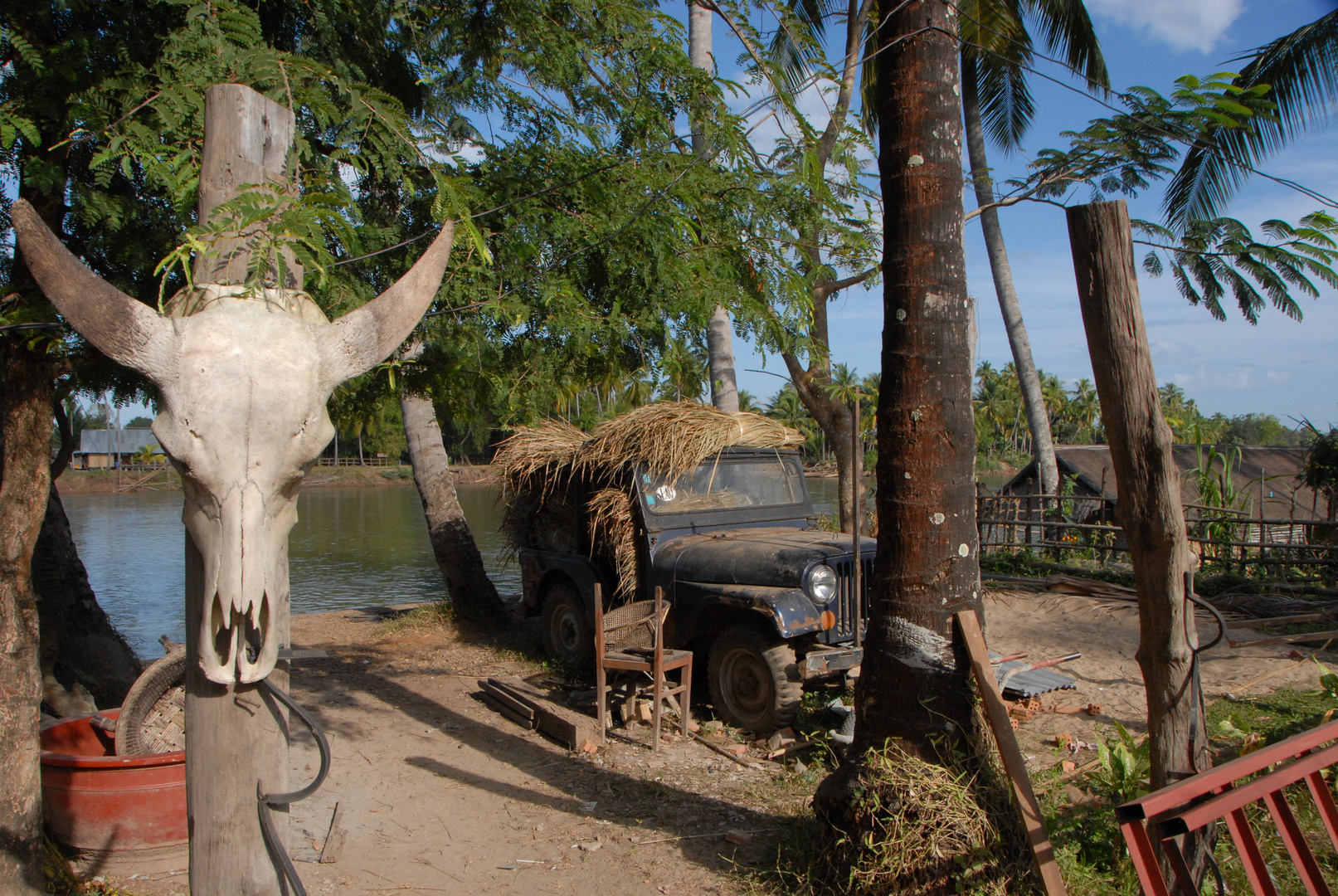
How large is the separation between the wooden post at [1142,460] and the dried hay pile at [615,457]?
4298 mm

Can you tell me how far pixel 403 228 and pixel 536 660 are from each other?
4.98 meters

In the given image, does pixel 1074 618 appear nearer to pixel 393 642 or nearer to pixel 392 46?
pixel 393 642

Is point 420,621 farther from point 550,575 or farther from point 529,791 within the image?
Answer: point 529,791

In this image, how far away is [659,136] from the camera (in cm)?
528

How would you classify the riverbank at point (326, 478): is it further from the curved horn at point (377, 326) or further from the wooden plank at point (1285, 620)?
the curved horn at point (377, 326)

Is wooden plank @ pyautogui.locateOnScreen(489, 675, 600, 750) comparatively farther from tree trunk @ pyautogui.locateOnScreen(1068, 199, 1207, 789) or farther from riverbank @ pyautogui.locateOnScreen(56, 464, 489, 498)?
riverbank @ pyautogui.locateOnScreen(56, 464, 489, 498)

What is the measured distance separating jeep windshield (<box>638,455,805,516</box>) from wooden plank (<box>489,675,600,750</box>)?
174 centimetres

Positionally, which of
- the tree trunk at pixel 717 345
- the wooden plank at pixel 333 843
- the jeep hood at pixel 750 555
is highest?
the tree trunk at pixel 717 345

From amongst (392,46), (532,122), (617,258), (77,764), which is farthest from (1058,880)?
(392,46)

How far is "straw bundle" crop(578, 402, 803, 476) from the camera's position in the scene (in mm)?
7008

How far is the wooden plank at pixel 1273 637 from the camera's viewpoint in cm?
673

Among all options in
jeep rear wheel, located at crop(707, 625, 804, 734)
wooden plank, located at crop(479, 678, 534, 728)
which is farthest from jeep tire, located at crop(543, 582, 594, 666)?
jeep rear wheel, located at crop(707, 625, 804, 734)

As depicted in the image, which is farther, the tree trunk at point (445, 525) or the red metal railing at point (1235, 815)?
the tree trunk at point (445, 525)

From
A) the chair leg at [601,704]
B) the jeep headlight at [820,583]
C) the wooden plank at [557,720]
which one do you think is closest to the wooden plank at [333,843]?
the wooden plank at [557,720]
